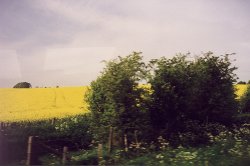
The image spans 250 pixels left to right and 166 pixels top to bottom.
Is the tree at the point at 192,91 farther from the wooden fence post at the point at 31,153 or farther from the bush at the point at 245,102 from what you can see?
the bush at the point at 245,102

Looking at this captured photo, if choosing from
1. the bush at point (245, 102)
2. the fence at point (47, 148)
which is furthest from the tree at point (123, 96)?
the bush at point (245, 102)

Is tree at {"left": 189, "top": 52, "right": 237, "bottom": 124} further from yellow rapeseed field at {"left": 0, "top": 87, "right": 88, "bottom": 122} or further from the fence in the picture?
yellow rapeseed field at {"left": 0, "top": 87, "right": 88, "bottom": 122}

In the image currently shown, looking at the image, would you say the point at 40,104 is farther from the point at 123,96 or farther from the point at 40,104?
the point at 123,96

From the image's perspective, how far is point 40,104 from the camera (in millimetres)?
41844

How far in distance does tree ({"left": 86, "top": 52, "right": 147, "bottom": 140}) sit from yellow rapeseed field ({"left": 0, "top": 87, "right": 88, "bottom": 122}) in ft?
48.1

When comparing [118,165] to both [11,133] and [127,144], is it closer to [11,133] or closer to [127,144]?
[127,144]

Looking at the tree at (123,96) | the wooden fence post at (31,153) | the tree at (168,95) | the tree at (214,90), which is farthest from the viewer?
the tree at (214,90)

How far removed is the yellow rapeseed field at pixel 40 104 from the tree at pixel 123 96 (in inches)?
577

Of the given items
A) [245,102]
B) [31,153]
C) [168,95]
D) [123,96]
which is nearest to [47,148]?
[31,153]

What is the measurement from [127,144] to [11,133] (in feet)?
21.1

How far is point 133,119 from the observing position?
57.9 feet

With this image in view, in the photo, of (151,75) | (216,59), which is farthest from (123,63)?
(216,59)

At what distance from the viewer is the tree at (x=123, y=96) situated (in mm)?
17500

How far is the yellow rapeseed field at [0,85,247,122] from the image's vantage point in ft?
111
